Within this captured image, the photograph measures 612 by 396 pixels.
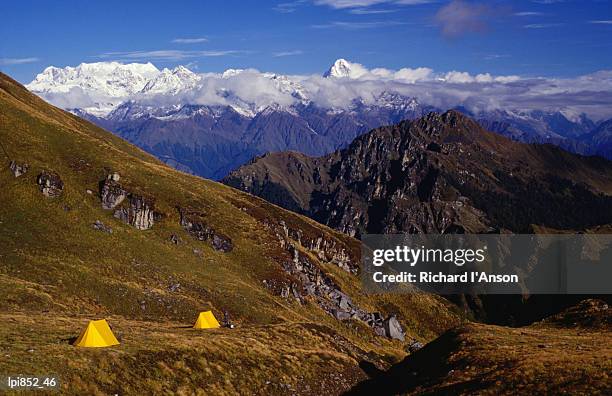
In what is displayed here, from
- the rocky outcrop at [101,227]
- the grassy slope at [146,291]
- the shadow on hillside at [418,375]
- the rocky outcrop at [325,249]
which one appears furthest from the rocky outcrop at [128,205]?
the shadow on hillside at [418,375]

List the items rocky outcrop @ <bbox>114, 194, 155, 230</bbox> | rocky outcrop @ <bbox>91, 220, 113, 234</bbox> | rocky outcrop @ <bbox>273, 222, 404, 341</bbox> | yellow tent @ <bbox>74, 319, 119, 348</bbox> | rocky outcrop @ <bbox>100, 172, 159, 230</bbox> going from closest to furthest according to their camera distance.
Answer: yellow tent @ <bbox>74, 319, 119, 348</bbox> → rocky outcrop @ <bbox>91, 220, 113, 234</bbox> → rocky outcrop @ <bbox>114, 194, 155, 230</bbox> → rocky outcrop @ <bbox>100, 172, 159, 230</bbox> → rocky outcrop @ <bbox>273, 222, 404, 341</bbox>

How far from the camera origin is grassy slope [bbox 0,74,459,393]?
43594 millimetres

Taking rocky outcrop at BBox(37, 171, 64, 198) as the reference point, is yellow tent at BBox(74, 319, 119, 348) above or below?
below

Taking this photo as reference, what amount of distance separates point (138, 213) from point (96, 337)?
186ft

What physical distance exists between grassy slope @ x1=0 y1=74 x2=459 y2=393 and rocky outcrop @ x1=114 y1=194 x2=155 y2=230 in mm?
1744

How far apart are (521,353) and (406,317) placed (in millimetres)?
94191

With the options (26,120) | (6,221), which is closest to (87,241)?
(6,221)

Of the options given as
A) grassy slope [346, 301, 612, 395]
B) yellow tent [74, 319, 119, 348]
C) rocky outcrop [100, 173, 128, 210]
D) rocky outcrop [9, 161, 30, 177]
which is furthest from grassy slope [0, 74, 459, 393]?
grassy slope [346, 301, 612, 395]

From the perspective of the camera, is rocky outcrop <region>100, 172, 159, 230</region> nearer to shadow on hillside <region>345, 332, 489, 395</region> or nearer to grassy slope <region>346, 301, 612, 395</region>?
shadow on hillside <region>345, 332, 489, 395</region>

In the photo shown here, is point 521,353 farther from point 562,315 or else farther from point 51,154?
point 51,154

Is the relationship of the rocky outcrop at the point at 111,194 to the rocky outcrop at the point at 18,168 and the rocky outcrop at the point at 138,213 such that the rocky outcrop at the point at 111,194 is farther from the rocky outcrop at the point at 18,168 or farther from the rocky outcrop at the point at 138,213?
the rocky outcrop at the point at 18,168

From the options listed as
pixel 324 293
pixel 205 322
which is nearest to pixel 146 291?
pixel 205 322

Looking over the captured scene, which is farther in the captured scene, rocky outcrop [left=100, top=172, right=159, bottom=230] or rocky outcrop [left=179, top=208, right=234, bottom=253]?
rocky outcrop [left=179, top=208, right=234, bottom=253]

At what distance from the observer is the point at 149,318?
68.6 metres
